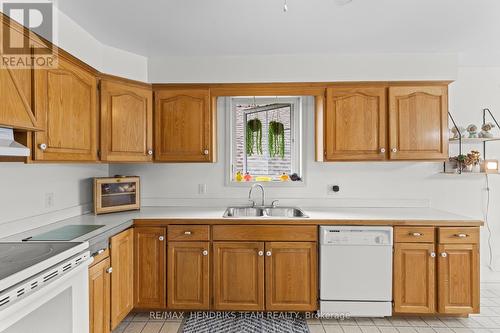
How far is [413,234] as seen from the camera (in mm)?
2369

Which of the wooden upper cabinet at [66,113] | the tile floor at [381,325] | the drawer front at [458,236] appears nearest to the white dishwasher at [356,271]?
the tile floor at [381,325]

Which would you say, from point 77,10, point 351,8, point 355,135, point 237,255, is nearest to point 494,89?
point 355,135

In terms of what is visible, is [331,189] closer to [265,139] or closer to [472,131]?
[265,139]

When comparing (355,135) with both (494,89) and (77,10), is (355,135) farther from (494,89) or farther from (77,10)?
(77,10)

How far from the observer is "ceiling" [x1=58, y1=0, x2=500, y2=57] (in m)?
1.94

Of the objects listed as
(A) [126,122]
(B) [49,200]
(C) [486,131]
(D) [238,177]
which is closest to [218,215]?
(D) [238,177]

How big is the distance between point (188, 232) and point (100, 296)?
77 cm

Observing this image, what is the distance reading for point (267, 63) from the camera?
2729 mm

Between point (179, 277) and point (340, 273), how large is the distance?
54.2 inches

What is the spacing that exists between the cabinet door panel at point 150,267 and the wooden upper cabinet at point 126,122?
27.5 inches

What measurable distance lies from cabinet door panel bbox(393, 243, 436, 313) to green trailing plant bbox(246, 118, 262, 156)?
1.68m

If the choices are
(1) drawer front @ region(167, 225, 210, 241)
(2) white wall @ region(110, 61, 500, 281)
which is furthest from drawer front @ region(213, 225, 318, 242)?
(2) white wall @ region(110, 61, 500, 281)

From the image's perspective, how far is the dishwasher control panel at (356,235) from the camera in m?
2.36

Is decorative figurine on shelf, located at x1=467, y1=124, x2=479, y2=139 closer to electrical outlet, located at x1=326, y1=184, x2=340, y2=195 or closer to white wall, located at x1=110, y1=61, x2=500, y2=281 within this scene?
white wall, located at x1=110, y1=61, x2=500, y2=281
